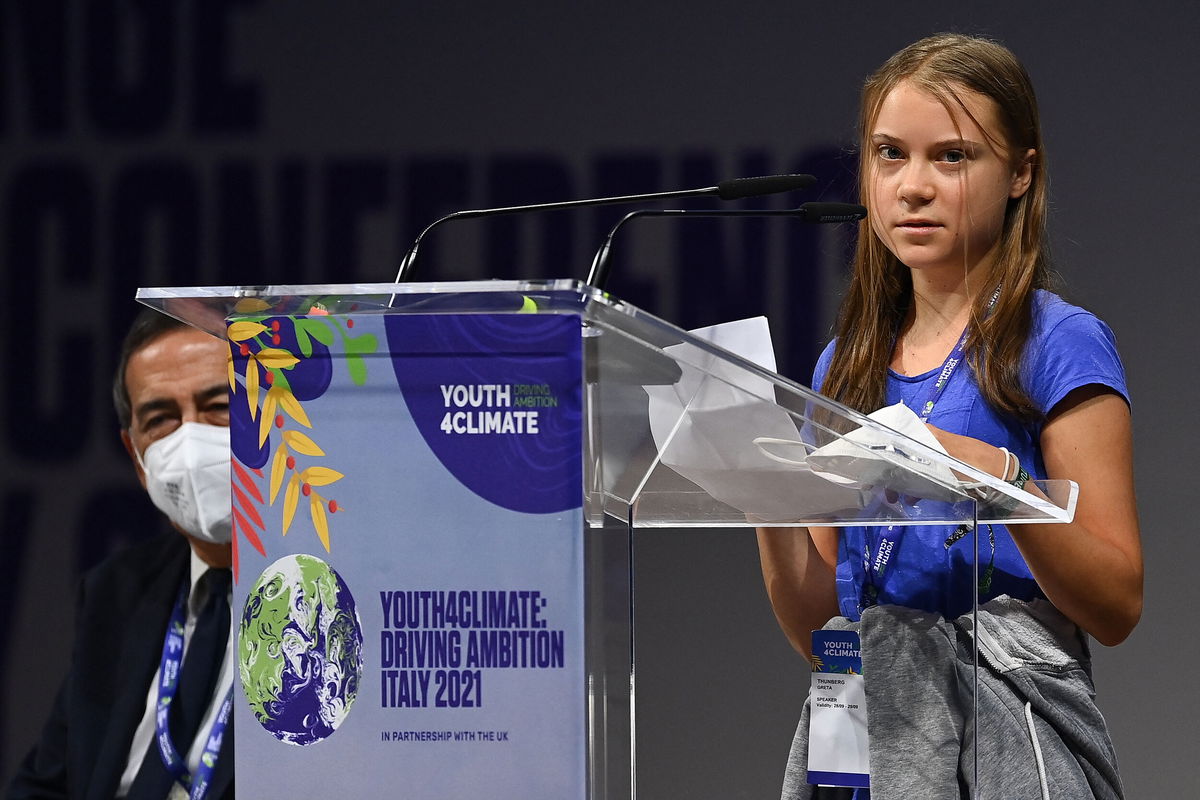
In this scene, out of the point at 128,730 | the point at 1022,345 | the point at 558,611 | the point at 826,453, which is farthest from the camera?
the point at 128,730

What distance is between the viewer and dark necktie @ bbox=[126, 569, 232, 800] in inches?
92.9

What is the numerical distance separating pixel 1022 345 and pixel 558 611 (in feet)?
2.51

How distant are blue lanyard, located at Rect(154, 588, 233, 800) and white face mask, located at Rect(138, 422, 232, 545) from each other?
6.5 inches

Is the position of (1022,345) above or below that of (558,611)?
above

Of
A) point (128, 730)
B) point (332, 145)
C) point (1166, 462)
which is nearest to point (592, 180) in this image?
point (332, 145)

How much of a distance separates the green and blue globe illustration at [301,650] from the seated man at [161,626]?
1.40m

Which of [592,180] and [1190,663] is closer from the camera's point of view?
[1190,663]

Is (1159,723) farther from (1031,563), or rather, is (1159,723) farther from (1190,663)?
(1031,563)

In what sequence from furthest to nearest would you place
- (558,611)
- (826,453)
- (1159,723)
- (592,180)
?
(592,180) → (1159,723) → (826,453) → (558,611)

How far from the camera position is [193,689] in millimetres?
2430

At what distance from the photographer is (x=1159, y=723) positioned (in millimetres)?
3402

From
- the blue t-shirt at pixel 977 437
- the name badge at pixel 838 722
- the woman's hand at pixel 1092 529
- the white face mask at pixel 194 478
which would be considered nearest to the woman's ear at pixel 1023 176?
the blue t-shirt at pixel 977 437

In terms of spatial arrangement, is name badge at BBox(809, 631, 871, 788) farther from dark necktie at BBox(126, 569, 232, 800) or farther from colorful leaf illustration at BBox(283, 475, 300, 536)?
dark necktie at BBox(126, 569, 232, 800)

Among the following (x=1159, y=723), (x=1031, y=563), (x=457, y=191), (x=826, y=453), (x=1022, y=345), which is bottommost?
(x=1159, y=723)
